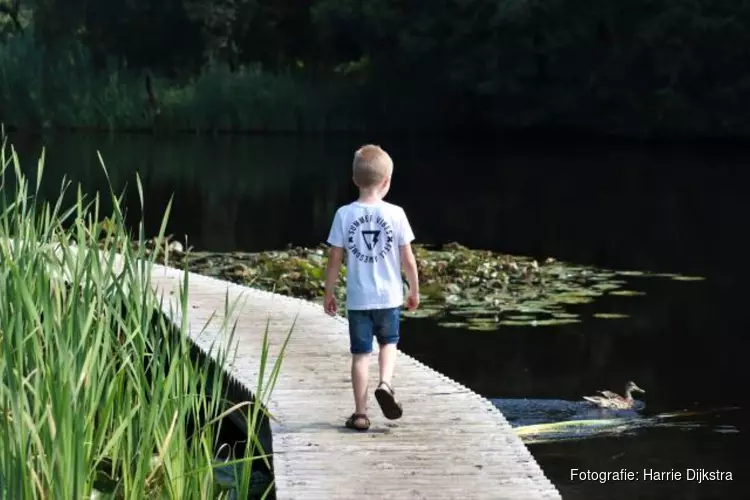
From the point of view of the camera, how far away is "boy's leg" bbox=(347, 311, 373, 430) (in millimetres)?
6230

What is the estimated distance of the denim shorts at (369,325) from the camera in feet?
20.4

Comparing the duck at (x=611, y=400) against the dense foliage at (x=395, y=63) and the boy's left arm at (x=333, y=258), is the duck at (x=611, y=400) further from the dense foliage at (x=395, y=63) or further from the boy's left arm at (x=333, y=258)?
the dense foliage at (x=395, y=63)

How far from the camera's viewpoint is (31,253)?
18.7 ft

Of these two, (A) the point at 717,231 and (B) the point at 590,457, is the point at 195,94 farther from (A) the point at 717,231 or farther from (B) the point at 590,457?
(B) the point at 590,457

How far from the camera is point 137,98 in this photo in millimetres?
38750

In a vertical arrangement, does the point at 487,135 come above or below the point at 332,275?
below

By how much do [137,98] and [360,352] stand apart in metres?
33.3

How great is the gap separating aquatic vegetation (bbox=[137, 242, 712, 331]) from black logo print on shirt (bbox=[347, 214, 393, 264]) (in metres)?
5.51

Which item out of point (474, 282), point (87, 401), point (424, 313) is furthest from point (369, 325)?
point (474, 282)

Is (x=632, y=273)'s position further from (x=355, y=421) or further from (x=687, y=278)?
(x=355, y=421)

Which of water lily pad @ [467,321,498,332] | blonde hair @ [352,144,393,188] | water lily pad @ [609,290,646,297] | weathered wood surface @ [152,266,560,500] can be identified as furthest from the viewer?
water lily pad @ [609,290,646,297]

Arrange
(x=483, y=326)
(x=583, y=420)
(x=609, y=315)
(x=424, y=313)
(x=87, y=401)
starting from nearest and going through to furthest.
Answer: (x=87, y=401)
(x=583, y=420)
(x=483, y=326)
(x=424, y=313)
(x=609, y=315)

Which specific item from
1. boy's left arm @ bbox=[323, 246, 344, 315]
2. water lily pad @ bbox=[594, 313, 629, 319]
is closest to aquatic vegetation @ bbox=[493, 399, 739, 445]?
boy's left arm @ bbox=[323, 246, 344, 315]

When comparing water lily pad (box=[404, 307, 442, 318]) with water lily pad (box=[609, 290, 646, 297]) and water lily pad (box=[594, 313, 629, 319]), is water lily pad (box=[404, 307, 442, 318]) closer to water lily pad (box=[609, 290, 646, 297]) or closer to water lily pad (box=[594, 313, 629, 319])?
water lily pad (box=[594, 313, 629, 319])
